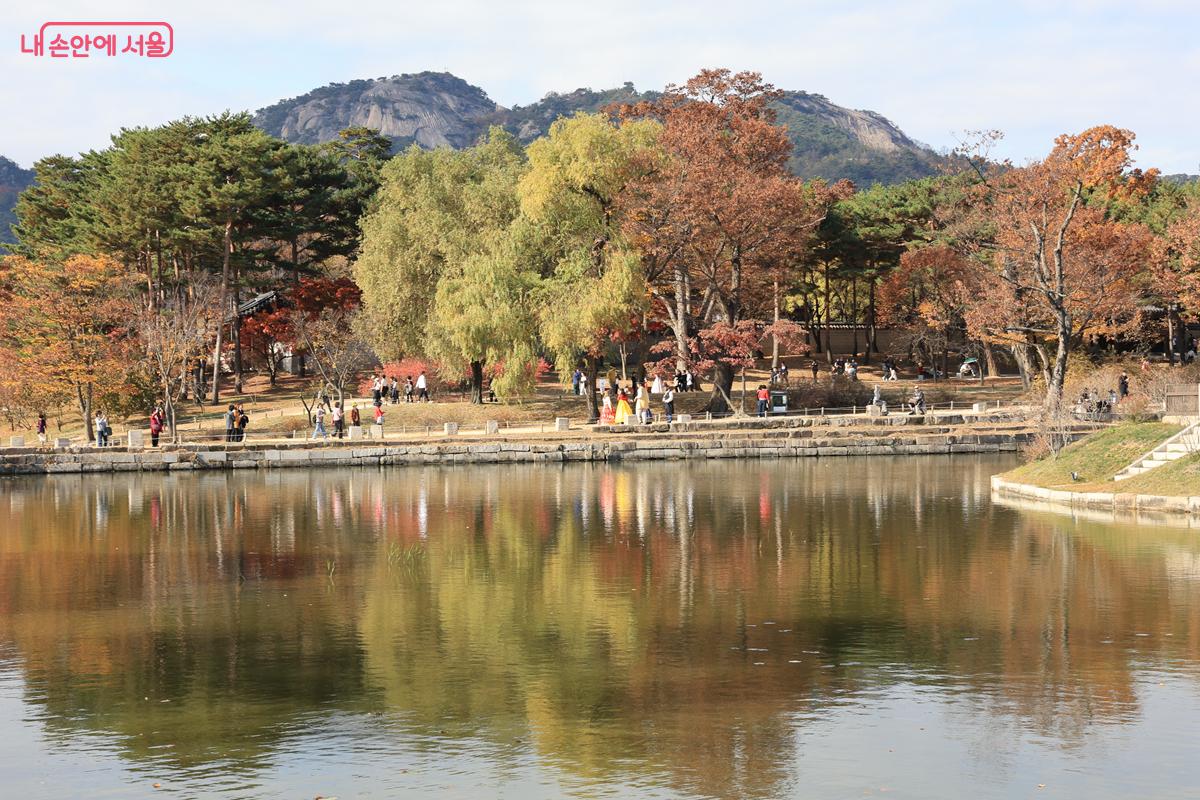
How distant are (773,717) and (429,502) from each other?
22405 mm

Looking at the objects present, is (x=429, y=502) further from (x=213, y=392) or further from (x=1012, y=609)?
(x=213, y=392)

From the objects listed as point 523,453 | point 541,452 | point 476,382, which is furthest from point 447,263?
point 541,452

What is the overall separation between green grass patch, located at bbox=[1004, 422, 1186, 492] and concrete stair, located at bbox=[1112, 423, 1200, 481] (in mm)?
399

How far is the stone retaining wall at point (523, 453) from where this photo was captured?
155 feet

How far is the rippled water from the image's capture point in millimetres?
11984

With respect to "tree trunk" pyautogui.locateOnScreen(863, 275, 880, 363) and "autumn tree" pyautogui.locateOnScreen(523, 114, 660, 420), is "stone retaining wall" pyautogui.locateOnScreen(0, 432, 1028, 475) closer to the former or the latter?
"autumn tree" pyautogui.locateOnScreen(523, 114, 660, 420)

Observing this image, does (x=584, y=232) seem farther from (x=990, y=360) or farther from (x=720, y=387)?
(x=990, y=360)

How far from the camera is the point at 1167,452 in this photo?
3020cm

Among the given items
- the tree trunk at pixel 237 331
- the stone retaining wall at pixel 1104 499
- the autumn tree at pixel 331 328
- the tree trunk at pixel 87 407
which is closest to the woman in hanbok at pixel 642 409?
the autumn tree at pixel 331 328

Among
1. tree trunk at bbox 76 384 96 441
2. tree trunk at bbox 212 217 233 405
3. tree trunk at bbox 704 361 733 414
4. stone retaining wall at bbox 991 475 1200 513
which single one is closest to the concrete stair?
stone retaining wall at bbox 991 475 1200 513

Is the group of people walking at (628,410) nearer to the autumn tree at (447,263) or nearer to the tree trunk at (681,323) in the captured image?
the tree trunk at (681,323)

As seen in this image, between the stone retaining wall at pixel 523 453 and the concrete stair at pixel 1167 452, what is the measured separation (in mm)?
16420

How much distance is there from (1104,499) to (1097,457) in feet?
10.3

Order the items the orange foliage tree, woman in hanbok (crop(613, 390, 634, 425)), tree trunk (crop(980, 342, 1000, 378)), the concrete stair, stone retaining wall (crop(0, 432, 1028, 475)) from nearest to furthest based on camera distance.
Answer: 1. the concrete stair
2. stone retaining wall (crop(0, 432, 1028, 475))
3. woman in hanbok (crop(613, 390, 634, 425))
4. the orange foliage tree
5. tree trunk (crop(980, 342, 1000, 378))
